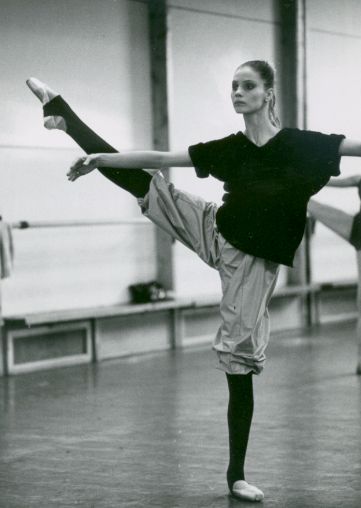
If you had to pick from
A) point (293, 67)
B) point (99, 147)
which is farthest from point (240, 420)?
point (293, 67)

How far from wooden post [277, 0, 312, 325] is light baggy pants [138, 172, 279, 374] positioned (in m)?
5.91

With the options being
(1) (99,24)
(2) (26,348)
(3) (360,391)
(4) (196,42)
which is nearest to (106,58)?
(1) (99,24)

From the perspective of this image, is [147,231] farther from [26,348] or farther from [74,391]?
[74,391]

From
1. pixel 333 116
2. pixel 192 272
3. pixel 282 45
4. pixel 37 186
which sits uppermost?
pixel 282 45

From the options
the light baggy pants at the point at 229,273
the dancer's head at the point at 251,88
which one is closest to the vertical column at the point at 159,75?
the light baggy pants at the point at 229,273

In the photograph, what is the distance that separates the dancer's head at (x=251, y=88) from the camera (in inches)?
134

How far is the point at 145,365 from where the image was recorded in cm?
709

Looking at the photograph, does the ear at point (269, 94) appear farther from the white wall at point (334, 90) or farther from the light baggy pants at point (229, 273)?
the white wall at point (334, 90)

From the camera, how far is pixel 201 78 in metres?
8.41

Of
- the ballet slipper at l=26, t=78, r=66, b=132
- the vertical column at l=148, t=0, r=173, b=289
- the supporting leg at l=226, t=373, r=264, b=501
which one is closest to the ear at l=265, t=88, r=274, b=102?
the ballet slipper at l=26, t=78, r=66, b=132

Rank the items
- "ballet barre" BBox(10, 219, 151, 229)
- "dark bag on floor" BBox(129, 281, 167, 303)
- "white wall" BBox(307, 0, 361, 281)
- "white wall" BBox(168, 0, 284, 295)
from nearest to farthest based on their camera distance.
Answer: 1. "ballet barre" BBox(10, 219, 151, 229)
2. "dark bag on floor" BBox(129, 281, 167, 303)
3. "white wall" BBox(168, 0, 284, 295)
4. "white wall" BBox(307, 0, 361, 281)

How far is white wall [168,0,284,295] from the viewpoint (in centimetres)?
819

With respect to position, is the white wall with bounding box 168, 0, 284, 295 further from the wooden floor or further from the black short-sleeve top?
the black short-sleeve top

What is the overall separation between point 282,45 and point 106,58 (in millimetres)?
2341
